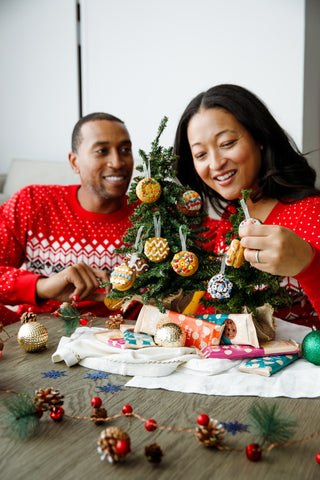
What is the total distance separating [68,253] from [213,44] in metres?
1.56

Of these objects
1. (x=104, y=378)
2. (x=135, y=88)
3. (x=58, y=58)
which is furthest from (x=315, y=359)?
(x=58, y=58)

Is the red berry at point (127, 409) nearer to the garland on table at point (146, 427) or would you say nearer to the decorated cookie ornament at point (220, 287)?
the garland on table at point (146, 427)

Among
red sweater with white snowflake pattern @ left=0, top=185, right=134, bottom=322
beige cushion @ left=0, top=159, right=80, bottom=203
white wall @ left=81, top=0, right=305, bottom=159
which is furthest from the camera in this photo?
beige cushion @ left=0, top=159, right=80, bottom=203

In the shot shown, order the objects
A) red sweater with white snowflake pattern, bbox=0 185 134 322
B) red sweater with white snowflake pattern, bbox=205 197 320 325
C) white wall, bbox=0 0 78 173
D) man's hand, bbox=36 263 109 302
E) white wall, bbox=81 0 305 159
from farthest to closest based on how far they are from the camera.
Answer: white wall, bbox=0 0 78 173, white wall, bbox=81 0 305 159, red sweater with white snowflake pattern, bbox=0 185 134 322, man's hand, bbox=36 263 109 302, red sweater with white snowflake pattern, bbox=205 197 320 325

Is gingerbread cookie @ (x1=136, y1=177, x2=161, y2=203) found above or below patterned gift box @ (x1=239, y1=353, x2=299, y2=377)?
above

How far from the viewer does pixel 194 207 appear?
3.13 ft

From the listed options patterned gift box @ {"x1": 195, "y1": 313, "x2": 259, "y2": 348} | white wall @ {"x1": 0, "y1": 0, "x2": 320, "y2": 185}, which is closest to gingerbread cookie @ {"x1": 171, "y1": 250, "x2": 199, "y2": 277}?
patterned gift box @ {"x1": 195, "y1": 313, "x2": 259, "y2": 348}

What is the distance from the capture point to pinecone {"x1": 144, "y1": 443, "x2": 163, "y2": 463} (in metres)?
0.51

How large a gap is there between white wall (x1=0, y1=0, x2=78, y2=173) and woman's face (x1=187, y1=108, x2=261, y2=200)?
7.44 feet

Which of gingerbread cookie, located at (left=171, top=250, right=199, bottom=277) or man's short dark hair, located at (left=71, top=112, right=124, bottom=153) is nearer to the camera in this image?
gingerbread cookie, located at (left=171, top=250, right=199, bottom=277)

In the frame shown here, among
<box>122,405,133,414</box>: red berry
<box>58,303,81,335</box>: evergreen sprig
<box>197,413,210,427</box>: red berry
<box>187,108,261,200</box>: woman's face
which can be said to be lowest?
<box>58,303,81,335</box>: evergreen sprig

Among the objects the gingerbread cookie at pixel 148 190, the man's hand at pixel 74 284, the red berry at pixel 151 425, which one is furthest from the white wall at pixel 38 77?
the red berry at pixel 151 425

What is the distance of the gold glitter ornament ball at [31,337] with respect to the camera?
87 centimetres

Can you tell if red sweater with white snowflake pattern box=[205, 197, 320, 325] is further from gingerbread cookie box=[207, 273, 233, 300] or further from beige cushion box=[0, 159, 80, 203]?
beige cushion box=[0, 159, 80, 203]
